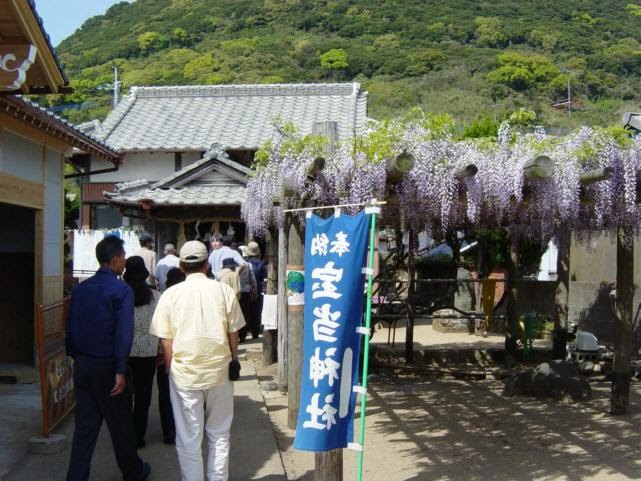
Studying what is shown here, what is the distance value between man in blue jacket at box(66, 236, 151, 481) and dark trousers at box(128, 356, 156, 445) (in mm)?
788

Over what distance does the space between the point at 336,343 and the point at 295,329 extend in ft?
6.80

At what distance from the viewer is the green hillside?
51688mm

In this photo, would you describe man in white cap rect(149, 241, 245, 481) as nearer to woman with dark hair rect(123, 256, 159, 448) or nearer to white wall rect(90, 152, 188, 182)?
woman with dark hair rect(123, 256, 159, 448)

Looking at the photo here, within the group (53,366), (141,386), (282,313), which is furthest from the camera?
(282,313)

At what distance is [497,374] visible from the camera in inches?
402

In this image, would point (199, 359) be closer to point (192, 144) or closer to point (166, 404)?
point (166, 404)

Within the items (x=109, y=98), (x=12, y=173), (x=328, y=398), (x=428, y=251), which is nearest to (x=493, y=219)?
(x=328, y=398)

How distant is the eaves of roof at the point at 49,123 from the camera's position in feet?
23.2

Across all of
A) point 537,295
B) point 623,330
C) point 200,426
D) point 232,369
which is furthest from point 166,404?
point 537,295

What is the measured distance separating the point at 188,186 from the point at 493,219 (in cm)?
786

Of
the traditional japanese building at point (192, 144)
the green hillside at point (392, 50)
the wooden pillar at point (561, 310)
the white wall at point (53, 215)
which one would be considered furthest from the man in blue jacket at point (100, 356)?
the green hillside at point (392, 50)

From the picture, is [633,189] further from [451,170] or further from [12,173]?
[12,173]

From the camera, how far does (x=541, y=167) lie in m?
6.25

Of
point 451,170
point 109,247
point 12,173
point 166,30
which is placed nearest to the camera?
point 109,247
